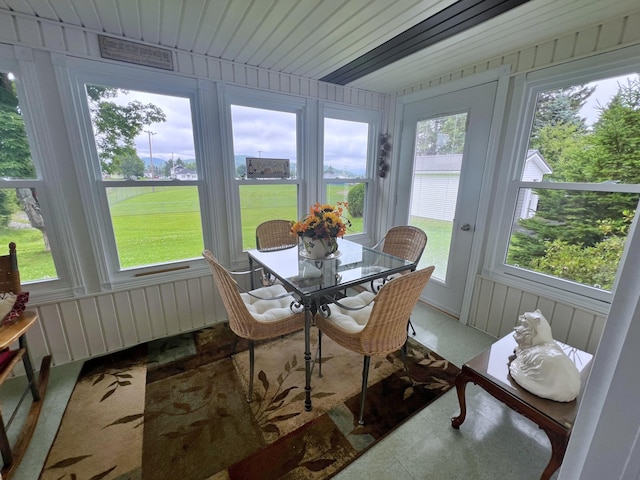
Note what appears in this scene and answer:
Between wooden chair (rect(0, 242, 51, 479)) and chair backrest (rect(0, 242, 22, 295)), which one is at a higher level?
chair backrest (rect(0, 242, 22, 295))

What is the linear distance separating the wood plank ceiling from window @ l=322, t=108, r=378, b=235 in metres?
0.78

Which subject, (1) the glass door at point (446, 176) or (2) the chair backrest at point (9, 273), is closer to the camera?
(2) the chair backrest at point (9, 273)

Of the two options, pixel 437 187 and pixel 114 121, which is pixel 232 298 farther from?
pixel 437 187

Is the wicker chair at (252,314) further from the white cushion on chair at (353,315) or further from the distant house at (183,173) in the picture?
the distant house at (183,173)

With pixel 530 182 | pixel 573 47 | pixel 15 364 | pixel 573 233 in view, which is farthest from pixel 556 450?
pixel 15 364

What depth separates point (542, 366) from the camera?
1.20m

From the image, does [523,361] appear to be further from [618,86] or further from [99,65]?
[99,65]

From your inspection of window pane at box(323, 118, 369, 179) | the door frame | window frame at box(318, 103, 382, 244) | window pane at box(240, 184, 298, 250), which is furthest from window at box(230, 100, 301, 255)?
the door frame

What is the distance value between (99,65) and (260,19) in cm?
117

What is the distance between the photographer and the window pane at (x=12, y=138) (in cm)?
161

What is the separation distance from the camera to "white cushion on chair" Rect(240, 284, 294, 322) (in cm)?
165

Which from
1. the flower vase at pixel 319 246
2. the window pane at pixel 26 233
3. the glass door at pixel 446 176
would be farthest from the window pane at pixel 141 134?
the glass door at pixel 446 176

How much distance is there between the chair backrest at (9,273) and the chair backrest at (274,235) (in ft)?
5.00

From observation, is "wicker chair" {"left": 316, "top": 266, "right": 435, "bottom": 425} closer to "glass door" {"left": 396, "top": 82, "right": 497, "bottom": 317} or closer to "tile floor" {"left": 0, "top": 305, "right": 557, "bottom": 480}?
"tile floor" {"left": 0, "top": 305, "right": 557, "bottom": 480}
